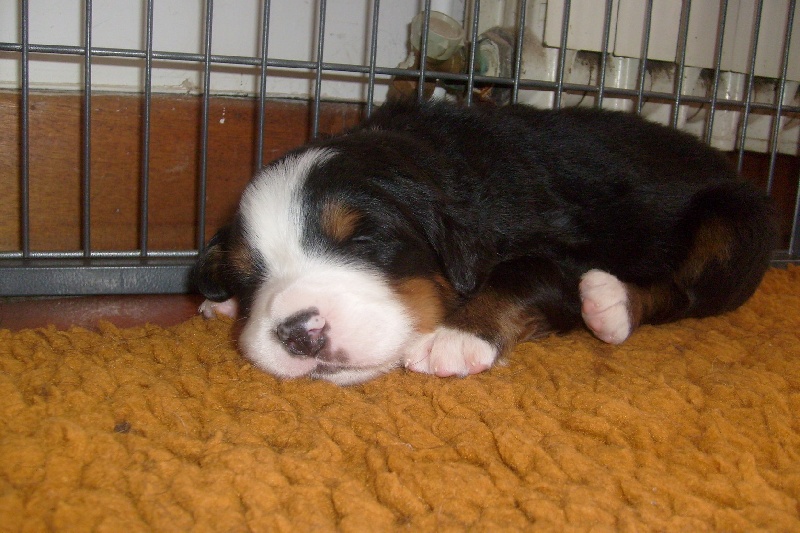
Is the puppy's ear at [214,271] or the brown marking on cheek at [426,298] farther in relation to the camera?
the puppy's ear at [214,271]

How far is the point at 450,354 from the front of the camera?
6.29 feet

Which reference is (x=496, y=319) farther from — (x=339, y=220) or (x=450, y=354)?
(x=339, y=220)

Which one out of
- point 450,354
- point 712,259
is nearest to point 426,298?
point 450,354

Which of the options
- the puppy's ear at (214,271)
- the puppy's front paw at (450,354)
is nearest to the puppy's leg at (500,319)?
the puppy's front paw at (450,354)

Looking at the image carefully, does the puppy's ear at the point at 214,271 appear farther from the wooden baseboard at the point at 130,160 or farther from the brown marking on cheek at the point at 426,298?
the wooden baseboard at the point at 130,160

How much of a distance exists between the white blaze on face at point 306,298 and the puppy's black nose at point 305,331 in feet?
0.05

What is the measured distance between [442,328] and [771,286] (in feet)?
6.28

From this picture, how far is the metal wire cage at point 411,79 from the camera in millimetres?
2479

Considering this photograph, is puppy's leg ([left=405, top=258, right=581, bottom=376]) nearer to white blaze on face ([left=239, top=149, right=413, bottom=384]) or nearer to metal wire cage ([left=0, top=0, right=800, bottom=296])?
white blaze on face ([left=239, top=149, right=413, bottom=384])

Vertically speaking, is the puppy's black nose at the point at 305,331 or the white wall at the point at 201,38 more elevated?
the white wall at the point at 201,38

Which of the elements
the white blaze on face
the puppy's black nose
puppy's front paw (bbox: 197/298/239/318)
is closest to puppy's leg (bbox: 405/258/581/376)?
the white blaze on face

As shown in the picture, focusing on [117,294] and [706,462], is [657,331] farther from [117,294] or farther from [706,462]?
[117,294]

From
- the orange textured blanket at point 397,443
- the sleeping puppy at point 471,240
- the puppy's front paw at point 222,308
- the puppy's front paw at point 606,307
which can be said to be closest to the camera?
the orange textured blanket at point 397,443

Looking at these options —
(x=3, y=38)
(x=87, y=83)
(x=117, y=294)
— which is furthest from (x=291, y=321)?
(x=3, y=38)
